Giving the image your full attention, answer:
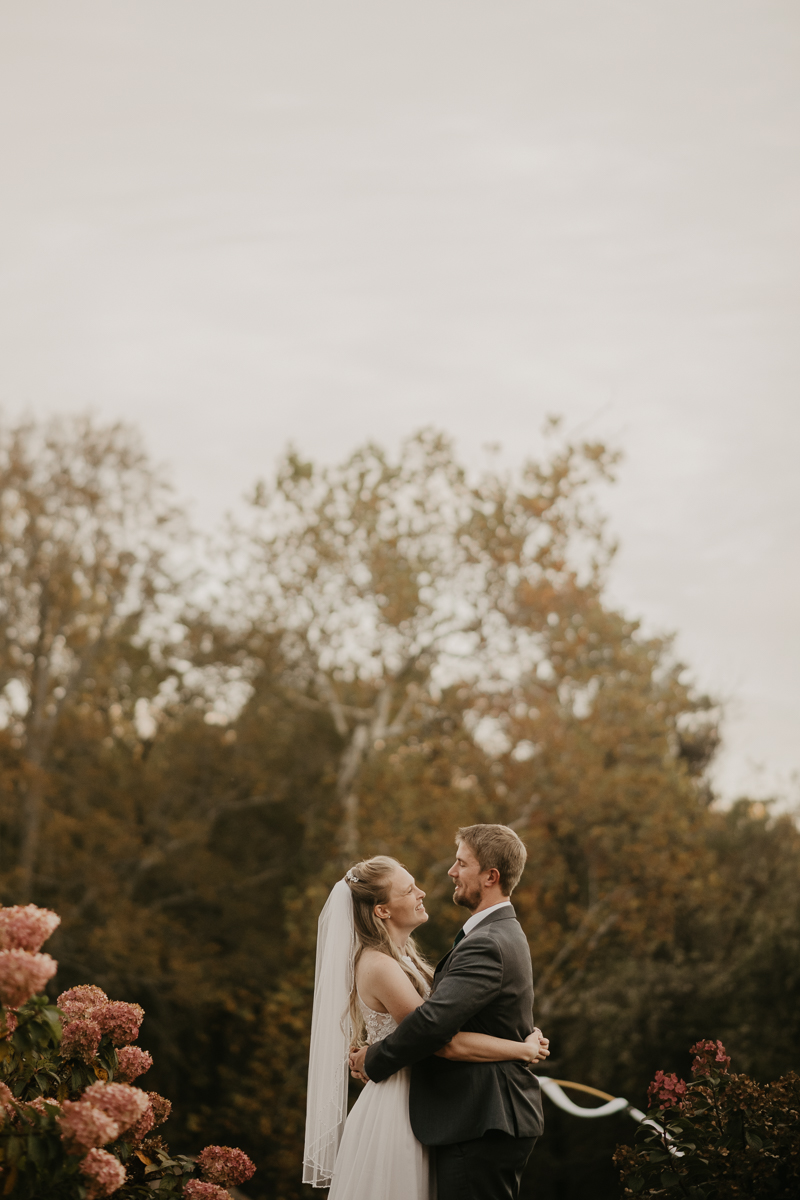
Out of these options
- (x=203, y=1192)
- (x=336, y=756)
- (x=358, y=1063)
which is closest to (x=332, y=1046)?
(x=358, y=1063)

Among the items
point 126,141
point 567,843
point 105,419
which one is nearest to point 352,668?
point 567,843

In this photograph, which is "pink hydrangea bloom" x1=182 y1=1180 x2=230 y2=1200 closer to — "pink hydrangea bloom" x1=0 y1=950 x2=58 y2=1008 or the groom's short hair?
"pink hydrangea bloom" x1=0 y1=950 x2=58 y2=1008

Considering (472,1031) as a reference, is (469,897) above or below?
above

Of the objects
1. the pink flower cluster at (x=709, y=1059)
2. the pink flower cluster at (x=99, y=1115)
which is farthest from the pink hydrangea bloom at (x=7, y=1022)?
the pink flower cluster at (x=709, y=1059)

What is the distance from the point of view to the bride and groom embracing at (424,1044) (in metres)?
3.22

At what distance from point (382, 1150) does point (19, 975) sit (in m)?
1.57

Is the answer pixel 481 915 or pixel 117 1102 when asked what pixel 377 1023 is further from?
pixel 117 1102

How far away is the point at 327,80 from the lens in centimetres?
1245

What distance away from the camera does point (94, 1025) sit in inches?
130

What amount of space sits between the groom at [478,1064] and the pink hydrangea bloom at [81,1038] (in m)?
0.91

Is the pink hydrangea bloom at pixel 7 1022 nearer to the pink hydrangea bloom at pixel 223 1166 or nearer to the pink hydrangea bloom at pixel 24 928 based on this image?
the pink hydrangea bloom at pixel 24 928

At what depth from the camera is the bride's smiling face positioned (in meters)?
3.68

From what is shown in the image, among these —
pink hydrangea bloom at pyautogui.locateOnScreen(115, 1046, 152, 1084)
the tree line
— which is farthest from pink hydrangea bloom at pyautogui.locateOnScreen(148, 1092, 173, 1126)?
the tree line

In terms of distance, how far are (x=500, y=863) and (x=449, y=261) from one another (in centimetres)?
1424
